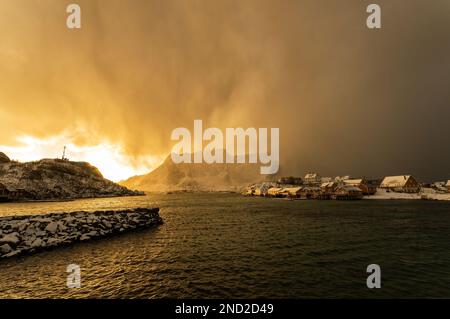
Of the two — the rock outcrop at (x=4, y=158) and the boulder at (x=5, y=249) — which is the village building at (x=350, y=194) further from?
the rock outcrop at (x=4, y=158)

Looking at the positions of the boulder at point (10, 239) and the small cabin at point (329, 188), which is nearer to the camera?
the boulder at point (10, 239)

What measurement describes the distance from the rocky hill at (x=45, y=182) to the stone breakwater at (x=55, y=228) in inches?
3987

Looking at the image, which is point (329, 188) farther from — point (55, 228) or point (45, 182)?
point (45, 182)

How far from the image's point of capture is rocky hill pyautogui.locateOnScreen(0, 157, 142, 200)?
3868 inches

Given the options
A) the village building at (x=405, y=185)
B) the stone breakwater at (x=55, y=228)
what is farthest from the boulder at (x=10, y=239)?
the village building at (x=405, y=185)

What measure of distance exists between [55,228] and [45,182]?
11771cm

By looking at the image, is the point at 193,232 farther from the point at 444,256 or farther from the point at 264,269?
the point at 444,256

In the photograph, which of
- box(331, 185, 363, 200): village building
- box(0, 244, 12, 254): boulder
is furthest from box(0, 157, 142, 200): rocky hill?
box(331, 185, 363, 200): village building

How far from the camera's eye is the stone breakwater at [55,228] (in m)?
21.0

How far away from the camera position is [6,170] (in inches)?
4247

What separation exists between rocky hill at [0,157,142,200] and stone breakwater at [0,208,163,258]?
101 metres

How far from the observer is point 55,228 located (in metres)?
24.9
